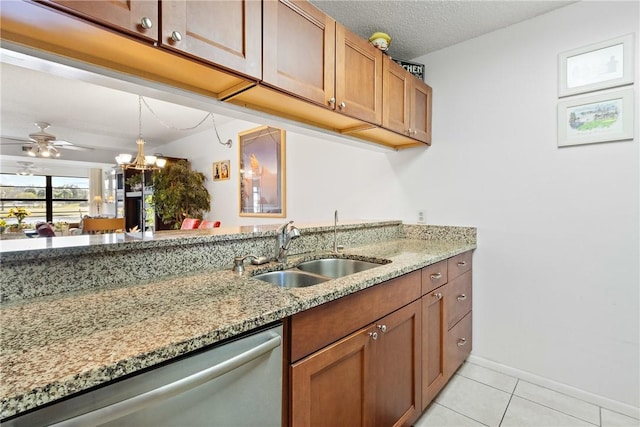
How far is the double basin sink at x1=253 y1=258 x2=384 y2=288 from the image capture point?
1451mm

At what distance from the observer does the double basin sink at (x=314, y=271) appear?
1.45 meters

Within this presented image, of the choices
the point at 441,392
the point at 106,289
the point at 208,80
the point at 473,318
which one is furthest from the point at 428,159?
the point at 106,289

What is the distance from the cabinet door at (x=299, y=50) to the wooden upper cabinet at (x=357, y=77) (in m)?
0.06

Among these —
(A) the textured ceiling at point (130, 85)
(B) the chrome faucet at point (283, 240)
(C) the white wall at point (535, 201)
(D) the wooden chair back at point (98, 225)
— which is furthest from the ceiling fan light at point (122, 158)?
(B) the chrome faucet at point (283, 240)

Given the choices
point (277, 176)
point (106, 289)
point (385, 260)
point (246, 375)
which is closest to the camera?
point (246, 375)

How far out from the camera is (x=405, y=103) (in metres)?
2.11

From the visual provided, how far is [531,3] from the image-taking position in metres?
1.85

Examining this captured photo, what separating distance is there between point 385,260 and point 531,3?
1.84 meters

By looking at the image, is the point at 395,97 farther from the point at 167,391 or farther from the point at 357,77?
the point at 167,391

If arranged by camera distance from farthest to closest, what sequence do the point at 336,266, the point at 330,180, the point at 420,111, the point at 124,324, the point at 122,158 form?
the point at 122,158 → the point at 330,180 → the point at 420,111 → the point at 336,266 → the point at 124,324

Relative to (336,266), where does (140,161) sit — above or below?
above

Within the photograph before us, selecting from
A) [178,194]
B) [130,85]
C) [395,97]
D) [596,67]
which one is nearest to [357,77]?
[395,97]

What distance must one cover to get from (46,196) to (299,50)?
901cm

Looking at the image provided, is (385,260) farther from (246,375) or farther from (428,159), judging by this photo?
(428,159)
